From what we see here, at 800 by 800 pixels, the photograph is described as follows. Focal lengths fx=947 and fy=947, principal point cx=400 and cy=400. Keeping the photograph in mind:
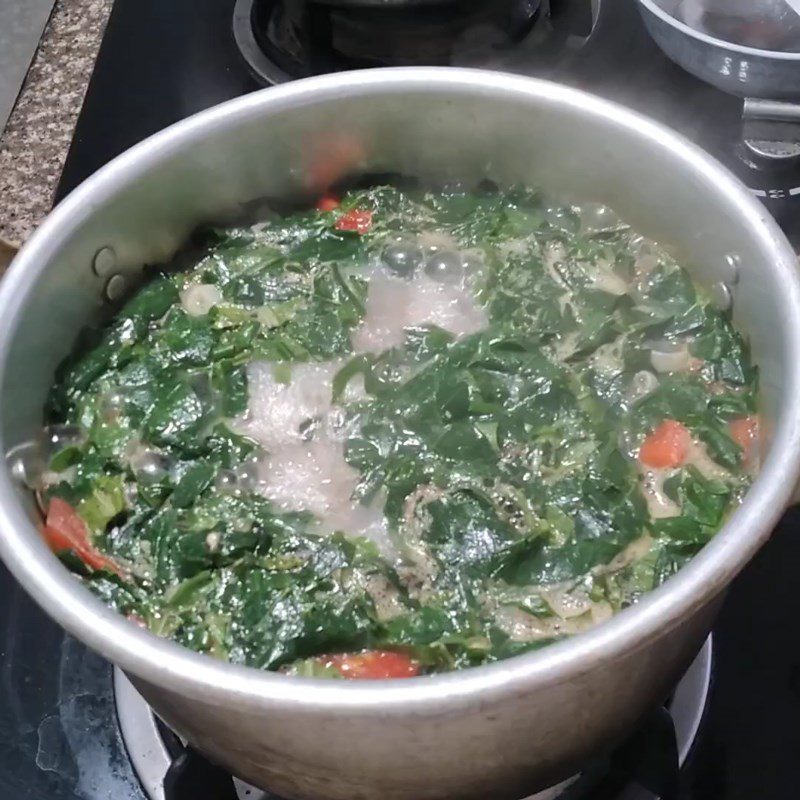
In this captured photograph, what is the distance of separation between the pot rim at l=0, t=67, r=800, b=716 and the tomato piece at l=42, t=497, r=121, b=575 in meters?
0.16

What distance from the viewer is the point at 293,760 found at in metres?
0.86

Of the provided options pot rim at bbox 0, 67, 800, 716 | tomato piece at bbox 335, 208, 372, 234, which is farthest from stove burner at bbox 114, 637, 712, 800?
tomato piece at bbox 335, 208, 372, 234

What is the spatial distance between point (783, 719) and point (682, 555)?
284mm

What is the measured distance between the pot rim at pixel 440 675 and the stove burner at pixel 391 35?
0.71 m

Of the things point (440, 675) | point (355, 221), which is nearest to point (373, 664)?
point (440, 675)

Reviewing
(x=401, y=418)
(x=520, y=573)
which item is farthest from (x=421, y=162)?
(x=520, y=573)

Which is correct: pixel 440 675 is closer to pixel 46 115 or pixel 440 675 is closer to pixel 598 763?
pixel 598 763

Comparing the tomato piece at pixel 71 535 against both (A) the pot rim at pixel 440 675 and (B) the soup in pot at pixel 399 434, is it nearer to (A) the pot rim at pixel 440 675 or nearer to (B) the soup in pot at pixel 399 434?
(B) the soup in pot at pixel 399 434

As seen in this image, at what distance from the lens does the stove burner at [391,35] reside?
66.6 inches

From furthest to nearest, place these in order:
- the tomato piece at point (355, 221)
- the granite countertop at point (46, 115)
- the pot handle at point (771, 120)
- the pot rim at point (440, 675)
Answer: the granite countertop at point (46, 115) → the pot handle at point (771, 120) → the tomato piece at point (355, 221) → the pot rim at point (440, 675)

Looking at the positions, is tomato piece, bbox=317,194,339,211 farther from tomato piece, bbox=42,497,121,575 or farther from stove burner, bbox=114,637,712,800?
stove burner, bbox=114,637,712,800

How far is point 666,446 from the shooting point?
1.23 metres

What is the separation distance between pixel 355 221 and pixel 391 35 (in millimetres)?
446

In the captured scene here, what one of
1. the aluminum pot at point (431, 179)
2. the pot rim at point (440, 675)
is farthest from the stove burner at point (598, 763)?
the pot rim at point (440, 675)
